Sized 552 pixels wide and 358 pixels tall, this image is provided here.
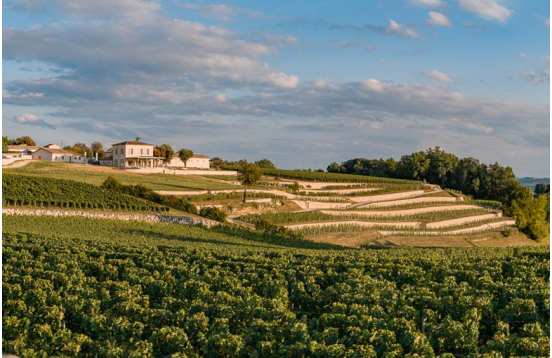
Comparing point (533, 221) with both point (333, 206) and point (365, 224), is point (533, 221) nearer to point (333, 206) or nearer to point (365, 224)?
point (333, 206)

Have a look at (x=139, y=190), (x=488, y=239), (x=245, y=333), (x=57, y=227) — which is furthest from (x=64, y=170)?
(x=245, y=333)

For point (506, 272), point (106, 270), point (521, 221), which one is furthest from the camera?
point (521, 221)

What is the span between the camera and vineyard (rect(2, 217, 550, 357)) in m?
11.0

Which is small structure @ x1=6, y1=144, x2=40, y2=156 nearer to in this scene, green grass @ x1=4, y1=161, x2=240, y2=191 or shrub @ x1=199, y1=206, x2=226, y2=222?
green grass @ x1=4, y1=161, x2=240, y2=191

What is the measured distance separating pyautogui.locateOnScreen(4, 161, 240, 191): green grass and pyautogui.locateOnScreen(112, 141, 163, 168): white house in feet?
41.8

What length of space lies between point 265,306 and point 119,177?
2040 inches

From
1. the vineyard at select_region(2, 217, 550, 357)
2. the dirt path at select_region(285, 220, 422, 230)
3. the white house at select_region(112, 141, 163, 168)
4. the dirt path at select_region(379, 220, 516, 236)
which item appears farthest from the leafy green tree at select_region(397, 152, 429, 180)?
the vineyard at select_region(2, 217, 550, 357)

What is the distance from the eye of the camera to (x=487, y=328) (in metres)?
13.1

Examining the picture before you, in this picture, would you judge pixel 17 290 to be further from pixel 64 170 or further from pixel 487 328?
pixel 64 170

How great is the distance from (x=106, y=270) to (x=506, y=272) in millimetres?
12702

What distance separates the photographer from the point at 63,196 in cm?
4400

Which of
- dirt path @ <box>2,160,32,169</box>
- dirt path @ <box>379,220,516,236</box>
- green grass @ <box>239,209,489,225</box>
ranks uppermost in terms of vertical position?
dirt path @ <box>2,160,32,169</box>

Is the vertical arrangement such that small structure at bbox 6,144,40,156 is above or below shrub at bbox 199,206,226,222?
above

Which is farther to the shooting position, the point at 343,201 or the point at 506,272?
the point at 343,201
